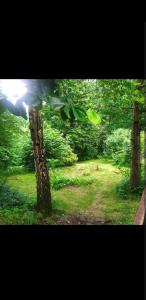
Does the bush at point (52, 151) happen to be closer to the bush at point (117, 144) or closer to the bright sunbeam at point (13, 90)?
the bush at point (117, 144)

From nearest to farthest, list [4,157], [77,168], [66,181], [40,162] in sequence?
[40,162] < [4,157] < [66,181] < [77,168]

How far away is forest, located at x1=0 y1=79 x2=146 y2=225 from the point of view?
7742mm

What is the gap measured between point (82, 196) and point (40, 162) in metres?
2.77

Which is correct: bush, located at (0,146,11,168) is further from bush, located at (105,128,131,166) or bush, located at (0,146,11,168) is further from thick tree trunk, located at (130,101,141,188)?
bush, located at (105,128,131,166)

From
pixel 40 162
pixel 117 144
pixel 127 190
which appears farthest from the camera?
pixel 117 144

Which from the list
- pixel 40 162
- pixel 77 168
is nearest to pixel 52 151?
pixel 77 168

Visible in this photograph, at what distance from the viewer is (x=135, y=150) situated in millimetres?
9547

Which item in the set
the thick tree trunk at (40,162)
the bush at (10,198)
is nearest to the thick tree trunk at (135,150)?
the thick tree trunk at (40,162)

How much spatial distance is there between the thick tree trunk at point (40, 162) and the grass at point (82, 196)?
324mm

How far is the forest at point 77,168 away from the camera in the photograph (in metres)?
7.74

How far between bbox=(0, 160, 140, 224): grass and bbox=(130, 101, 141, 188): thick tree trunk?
1.76 ft

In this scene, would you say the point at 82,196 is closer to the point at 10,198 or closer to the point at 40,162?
the point at 10,198
